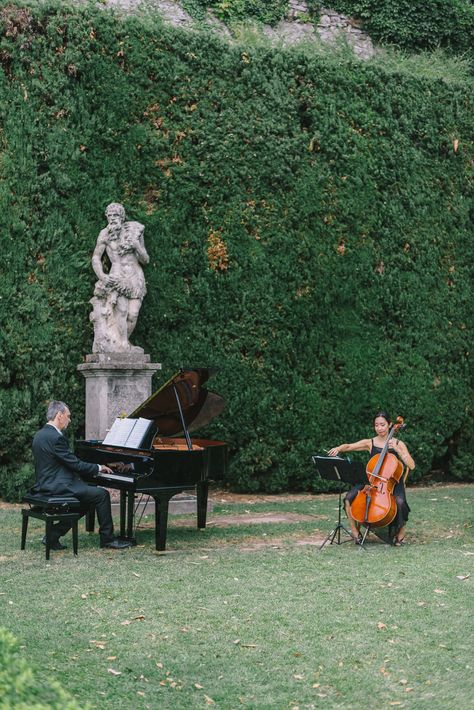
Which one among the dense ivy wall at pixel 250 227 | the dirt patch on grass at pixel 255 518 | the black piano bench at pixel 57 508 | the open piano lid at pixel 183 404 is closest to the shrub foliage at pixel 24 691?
the black piano bench at pixel 57 508

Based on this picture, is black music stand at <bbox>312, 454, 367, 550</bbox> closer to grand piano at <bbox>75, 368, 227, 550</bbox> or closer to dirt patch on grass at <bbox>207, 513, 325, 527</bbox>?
grand piano at <bbox>75, 368, 227, 550</bbox>

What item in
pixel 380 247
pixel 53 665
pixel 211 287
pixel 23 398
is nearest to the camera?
pixel 53 665

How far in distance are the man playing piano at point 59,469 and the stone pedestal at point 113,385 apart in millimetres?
2749

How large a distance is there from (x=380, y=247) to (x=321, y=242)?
41.7 inches

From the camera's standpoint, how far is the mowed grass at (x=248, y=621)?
4.65 metres

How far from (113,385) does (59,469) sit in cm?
300

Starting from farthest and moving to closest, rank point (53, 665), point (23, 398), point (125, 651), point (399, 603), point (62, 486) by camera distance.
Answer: point (23, 398) < point (62, 486) < point (399, 603) < point (125, 651) < point (53, 665)

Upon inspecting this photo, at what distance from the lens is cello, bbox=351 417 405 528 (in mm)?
8555

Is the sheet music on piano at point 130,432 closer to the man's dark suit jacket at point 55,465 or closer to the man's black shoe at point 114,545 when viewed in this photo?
the man's dark suit jacket at point 55,465

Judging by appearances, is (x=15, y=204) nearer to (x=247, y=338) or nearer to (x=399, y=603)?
(x=247, y=338)

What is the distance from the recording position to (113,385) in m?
11.2

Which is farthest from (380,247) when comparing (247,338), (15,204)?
(15,204)

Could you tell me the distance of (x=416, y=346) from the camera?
45.9ft

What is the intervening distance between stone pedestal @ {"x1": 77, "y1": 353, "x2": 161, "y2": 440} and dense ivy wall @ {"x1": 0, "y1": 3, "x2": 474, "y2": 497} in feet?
2.15
